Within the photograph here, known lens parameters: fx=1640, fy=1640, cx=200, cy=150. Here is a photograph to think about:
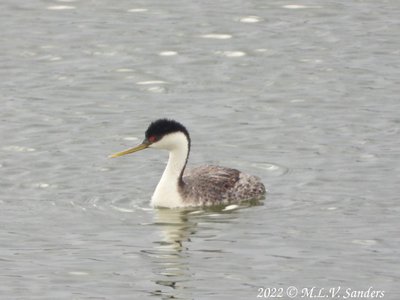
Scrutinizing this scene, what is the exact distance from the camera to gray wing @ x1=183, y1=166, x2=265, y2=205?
2350 centimetres

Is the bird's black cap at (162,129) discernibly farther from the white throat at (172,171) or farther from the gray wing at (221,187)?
the gray wing at (221,187)

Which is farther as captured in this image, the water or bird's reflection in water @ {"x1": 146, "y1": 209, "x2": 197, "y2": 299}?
the water

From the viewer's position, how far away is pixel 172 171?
77.8 ft

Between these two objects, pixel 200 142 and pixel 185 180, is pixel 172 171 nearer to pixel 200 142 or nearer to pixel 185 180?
pixel 185 180

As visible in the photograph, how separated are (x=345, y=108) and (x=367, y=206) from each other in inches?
219

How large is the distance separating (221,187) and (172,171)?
29.5 inches

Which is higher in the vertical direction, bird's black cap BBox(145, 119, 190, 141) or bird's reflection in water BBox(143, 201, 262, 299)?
bird's black cap BBox(145, 119, 190, 141)

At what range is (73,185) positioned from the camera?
23.8 m

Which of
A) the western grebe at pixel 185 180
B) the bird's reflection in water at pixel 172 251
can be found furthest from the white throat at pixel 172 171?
the bird's reflection in water at pixel 172 251

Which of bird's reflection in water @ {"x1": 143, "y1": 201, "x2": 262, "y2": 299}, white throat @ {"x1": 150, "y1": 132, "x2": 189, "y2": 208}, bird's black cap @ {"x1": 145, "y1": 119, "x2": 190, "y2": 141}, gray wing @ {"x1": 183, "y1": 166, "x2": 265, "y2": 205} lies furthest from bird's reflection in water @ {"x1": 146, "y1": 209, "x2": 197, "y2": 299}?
bird's black cap @ {"x1": 145, "y1": 119, "x2": 190, "y2": 141}

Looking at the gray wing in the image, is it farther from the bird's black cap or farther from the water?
the bird's black cap

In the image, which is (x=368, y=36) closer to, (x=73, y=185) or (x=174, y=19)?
(x=174, y=19)

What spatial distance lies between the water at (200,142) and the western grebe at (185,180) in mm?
329

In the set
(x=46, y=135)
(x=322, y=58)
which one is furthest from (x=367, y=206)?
(x=322, y=58)
